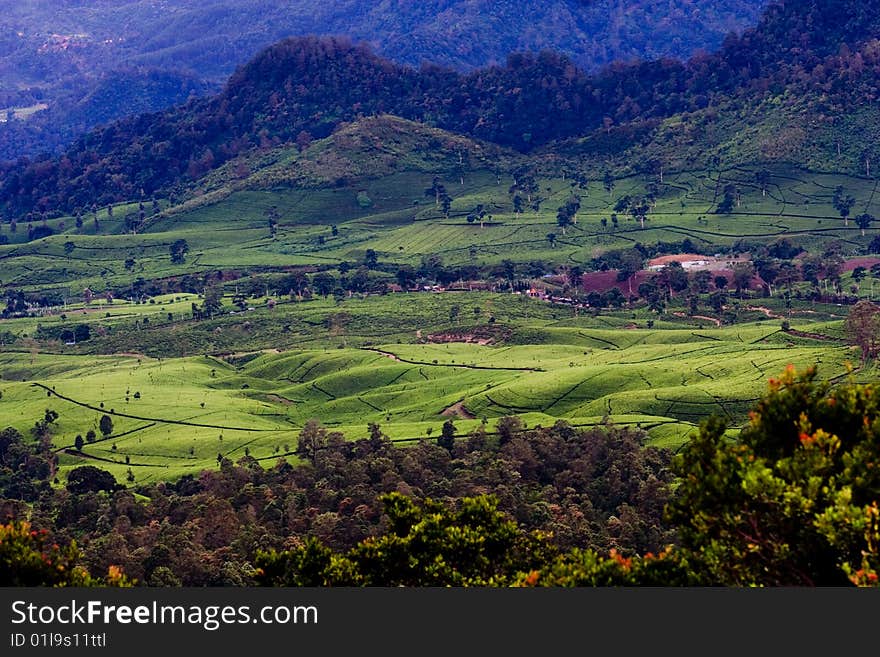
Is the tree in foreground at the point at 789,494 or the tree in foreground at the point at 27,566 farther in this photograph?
the tree in foreground at the point at 27,566

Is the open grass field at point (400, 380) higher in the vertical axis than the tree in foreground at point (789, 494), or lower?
lower

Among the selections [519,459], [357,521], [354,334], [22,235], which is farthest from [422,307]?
[22,235]

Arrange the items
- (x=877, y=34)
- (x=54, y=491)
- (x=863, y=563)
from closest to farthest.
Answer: (x=863, y=563) → (x=54, y=491) → (x=877, y=34)

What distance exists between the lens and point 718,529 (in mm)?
23875

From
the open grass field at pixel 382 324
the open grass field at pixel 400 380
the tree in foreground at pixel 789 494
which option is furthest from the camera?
the open grass field at pixel 382 324

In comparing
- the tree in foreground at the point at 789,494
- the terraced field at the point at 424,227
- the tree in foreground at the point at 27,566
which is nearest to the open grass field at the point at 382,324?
the terraced field at the point at 424,227

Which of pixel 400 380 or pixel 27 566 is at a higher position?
pixel 27 566

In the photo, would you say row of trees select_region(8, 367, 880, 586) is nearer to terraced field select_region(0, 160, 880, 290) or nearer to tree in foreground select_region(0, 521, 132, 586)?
tree in foreground select_region(0, 521, 132, 586)

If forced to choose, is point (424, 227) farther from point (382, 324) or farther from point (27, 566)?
point (27, 566)

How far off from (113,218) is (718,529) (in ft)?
565

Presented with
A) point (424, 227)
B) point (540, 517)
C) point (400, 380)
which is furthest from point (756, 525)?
point (424, 227)

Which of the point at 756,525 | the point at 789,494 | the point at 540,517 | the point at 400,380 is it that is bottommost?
the point at 400,380

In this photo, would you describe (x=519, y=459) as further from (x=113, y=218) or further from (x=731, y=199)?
(x=113, y=218)

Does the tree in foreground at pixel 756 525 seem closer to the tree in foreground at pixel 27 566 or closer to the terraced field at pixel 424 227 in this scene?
the tree in foreground at pixel 27 566
